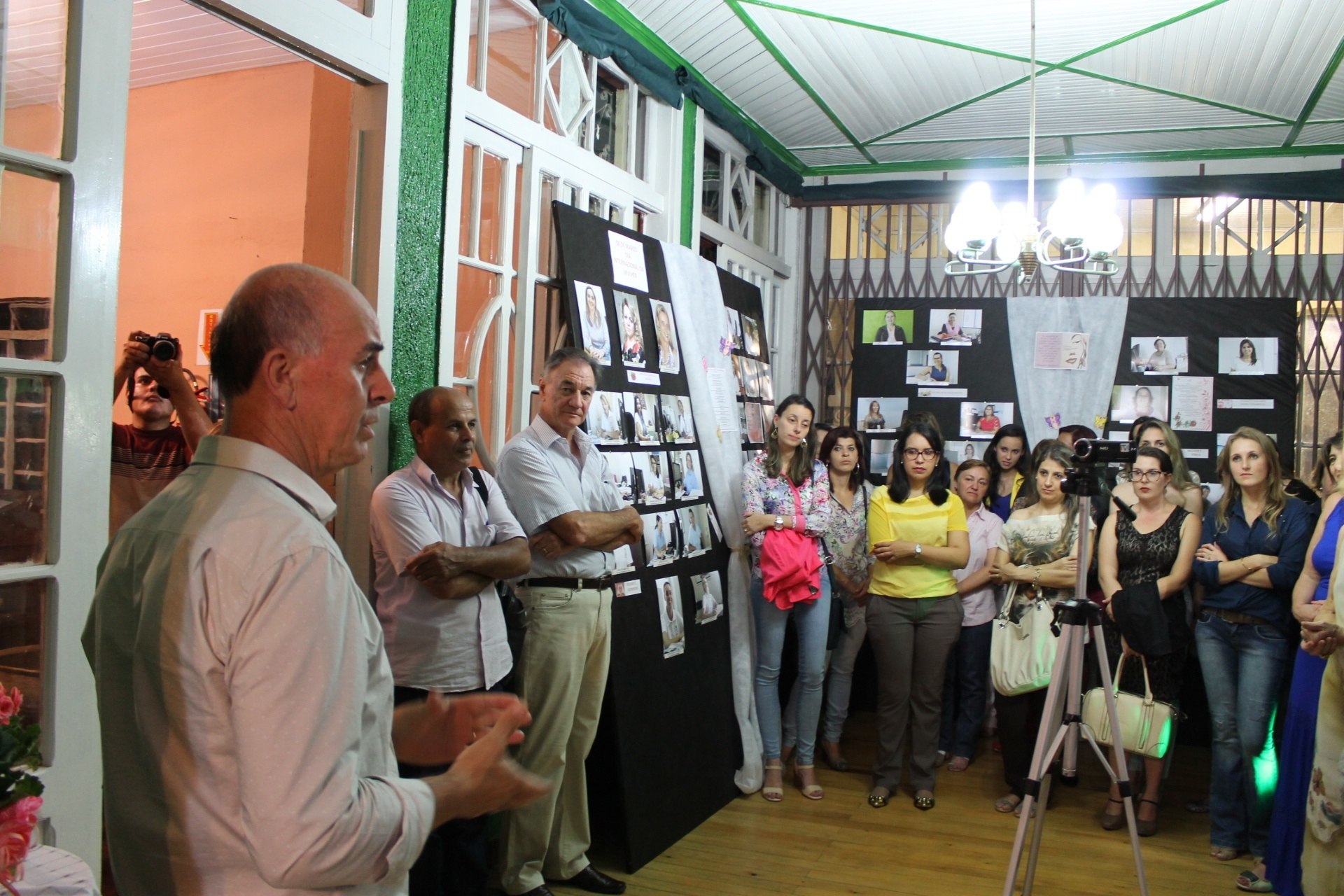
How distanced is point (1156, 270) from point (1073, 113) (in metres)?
1.39

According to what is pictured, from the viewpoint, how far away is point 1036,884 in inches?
145

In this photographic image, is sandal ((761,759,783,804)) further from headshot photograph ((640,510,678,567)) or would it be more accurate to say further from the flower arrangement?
the flower arrangement

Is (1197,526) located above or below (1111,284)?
below

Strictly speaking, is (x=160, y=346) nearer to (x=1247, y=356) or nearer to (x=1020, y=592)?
(x=1020, y=592)

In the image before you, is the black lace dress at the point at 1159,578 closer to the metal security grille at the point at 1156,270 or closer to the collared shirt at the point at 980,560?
the collared shirt at the point at 980,560

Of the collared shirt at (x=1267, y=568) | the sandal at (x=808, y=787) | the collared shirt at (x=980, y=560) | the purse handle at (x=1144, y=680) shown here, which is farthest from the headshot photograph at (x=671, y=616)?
the collared shirt at (x=1267, y=568)

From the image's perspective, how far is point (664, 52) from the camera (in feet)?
16.4

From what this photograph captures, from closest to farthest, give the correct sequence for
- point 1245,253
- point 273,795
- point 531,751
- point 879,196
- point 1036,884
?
1. point 273,795
2. point 531,751
3. point 1036,884
4. point 1245,253
5. point 879,196

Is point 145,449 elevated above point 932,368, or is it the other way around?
point 932,368

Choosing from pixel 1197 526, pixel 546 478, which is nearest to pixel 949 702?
pixel 1197 526

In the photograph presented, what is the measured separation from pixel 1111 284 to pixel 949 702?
3.07 metres

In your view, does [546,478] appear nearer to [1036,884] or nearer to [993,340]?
[1036,884]

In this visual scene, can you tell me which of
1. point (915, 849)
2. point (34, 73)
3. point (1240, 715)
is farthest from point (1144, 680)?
point (34, 73)

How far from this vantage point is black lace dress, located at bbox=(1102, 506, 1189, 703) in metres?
4.28
